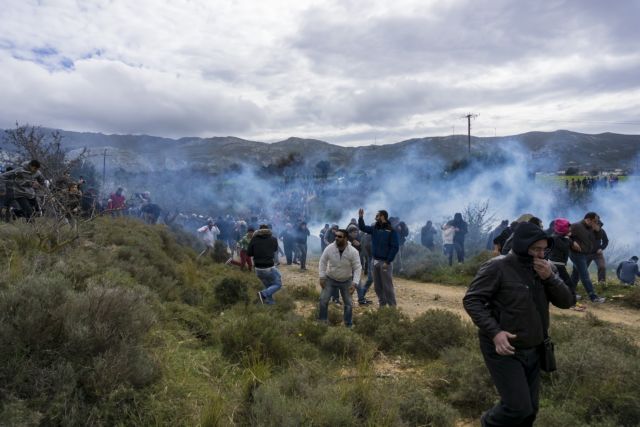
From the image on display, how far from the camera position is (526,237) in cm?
325

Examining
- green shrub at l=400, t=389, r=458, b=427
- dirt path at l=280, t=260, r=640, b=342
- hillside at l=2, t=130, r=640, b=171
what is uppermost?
hillside at l=2, t=130, r=640, b=171

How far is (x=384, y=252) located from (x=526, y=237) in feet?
16.8

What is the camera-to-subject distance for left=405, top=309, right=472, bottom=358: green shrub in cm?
652

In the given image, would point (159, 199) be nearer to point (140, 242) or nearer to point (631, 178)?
point (140, 242)

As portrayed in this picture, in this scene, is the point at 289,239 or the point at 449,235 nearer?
the point at 449,235

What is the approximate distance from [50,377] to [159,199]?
26.5 metres

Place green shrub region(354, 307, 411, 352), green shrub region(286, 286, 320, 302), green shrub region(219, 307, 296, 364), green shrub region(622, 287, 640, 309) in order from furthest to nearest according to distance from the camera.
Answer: green shrub region(286, 286, 320, 302) → green shrub region(622, 287, 640, 309) → green shrub region(354, 307, 411, 352) → green shrub region(219, 307, 296, 364)

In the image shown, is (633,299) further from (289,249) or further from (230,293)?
(289,249)

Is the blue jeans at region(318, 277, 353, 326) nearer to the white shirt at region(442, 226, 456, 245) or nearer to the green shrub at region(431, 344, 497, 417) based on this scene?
the green shrub at region(431, 344, 497, 417)

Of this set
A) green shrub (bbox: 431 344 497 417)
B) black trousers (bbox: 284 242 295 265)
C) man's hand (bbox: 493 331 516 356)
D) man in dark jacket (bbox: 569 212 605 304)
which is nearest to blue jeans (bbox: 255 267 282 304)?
green shrub (bbox: 431 344 497 417)

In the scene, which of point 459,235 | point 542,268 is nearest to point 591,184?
point 459,235

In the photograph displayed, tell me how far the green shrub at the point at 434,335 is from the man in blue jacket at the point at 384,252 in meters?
1.49

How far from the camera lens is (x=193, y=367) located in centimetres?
466

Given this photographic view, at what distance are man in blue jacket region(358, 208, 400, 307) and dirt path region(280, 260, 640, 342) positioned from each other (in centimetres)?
76
